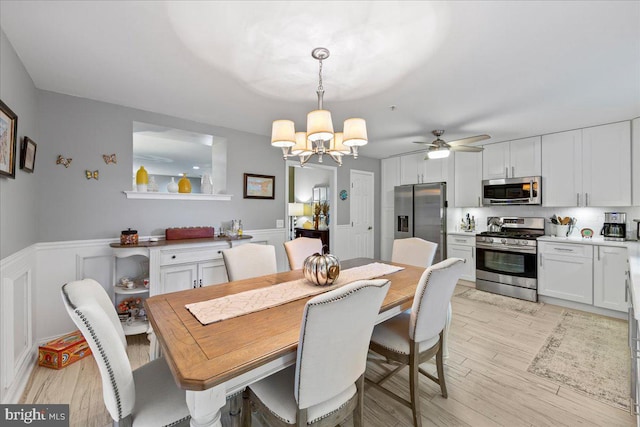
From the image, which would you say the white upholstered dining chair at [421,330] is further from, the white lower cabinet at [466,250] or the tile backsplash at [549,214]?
the tile backsplash at [549,214]

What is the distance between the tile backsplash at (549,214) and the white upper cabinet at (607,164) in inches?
14.0

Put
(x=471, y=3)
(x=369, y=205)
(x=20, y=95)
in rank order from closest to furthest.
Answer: (x=471, y=3) → (x=20, y=95) → (x=369, y=205)

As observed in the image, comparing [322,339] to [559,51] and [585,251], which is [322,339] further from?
[585,251]

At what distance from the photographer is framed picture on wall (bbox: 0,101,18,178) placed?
5.51 feet

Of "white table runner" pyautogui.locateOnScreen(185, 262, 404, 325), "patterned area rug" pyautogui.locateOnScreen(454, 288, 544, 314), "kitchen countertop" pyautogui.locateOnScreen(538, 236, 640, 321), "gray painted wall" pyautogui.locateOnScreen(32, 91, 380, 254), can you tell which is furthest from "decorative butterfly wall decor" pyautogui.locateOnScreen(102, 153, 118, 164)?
"patterned area rug" pyautogui.locateOnScreen(454, 288, 544, 314)

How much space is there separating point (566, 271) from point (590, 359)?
62.6 inches

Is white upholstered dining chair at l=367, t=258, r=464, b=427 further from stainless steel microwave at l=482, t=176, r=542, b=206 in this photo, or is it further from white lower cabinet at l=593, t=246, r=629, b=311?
stainless steel microwave at l=482, t=176, r=542, b=206

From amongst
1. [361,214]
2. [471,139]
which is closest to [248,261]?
[471,139]

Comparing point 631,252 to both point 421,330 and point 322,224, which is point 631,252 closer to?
point 421,330

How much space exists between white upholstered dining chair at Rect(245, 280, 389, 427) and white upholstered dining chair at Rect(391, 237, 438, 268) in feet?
5.67

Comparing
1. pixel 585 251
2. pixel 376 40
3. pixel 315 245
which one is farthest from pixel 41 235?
pixel 585 251

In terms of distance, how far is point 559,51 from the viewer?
1884mm

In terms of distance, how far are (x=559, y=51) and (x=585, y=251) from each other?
9.22 feet

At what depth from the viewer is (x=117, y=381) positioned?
1.05m
